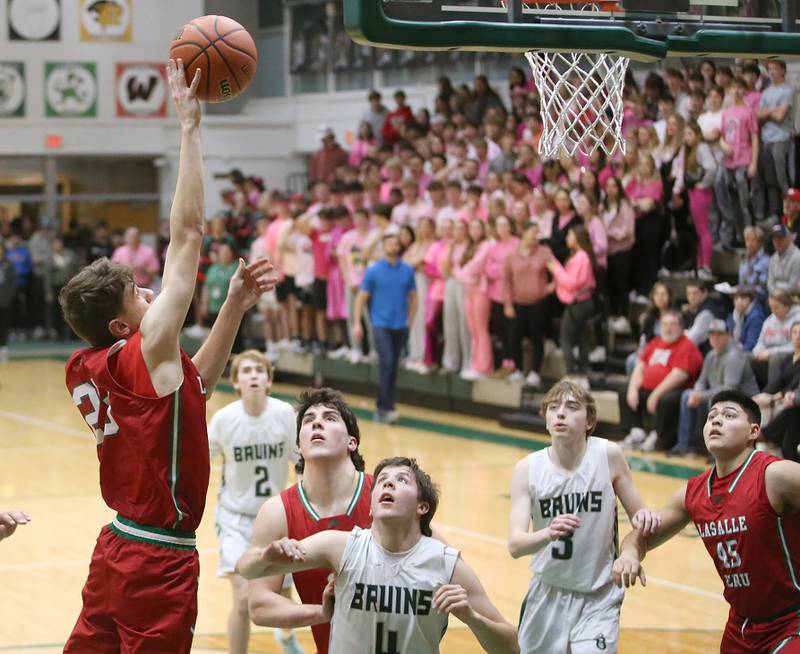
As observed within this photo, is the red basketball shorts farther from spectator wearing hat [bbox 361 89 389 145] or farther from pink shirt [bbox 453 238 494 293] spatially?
spectator wearing hat [bbox 361 89 389 145]

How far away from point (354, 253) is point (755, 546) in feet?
39.6

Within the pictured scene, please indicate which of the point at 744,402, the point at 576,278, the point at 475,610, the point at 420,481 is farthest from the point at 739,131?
the point at 475,610

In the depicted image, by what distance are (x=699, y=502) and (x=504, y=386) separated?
32.9ft

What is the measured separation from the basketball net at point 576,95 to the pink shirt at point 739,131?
714cm

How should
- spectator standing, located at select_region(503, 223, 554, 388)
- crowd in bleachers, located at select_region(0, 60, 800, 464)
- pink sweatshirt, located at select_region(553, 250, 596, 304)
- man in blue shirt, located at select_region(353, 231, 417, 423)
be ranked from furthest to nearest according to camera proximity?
man in blue shirt, located at select_region(353, 231, 417, 423) < spectator standing, located at select_region(503, 223, 554, 388) < pink sweatshirt, located at select_region(553, 250, 596, 304) < crowd in bleachers, located at select_region(0, 60, 800, 464)

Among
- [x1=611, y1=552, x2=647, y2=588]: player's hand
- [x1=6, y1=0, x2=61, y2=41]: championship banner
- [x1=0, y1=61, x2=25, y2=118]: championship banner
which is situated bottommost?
[x1=611, y1=552, x2=647, y2=588]: player's hand

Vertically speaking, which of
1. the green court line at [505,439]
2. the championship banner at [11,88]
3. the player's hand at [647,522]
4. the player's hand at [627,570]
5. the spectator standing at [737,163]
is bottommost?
the green court line at [505,439]

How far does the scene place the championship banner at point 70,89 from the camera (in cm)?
2570

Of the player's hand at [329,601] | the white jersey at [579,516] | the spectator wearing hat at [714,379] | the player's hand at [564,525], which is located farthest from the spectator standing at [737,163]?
the player's hand at [329,601]

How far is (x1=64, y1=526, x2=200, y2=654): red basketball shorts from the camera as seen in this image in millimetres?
4477

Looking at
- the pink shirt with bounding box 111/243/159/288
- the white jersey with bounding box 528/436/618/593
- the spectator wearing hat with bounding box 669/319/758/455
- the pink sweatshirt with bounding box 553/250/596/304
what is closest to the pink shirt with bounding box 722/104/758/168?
the pink sweatshirt with bounding box 553/250/596/304

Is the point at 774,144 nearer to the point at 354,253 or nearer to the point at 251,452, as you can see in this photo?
the point at 354,253

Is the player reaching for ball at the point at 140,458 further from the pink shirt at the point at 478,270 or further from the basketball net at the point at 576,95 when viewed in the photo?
the pink shirt at the point at 478,270

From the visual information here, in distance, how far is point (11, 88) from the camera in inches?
1000
